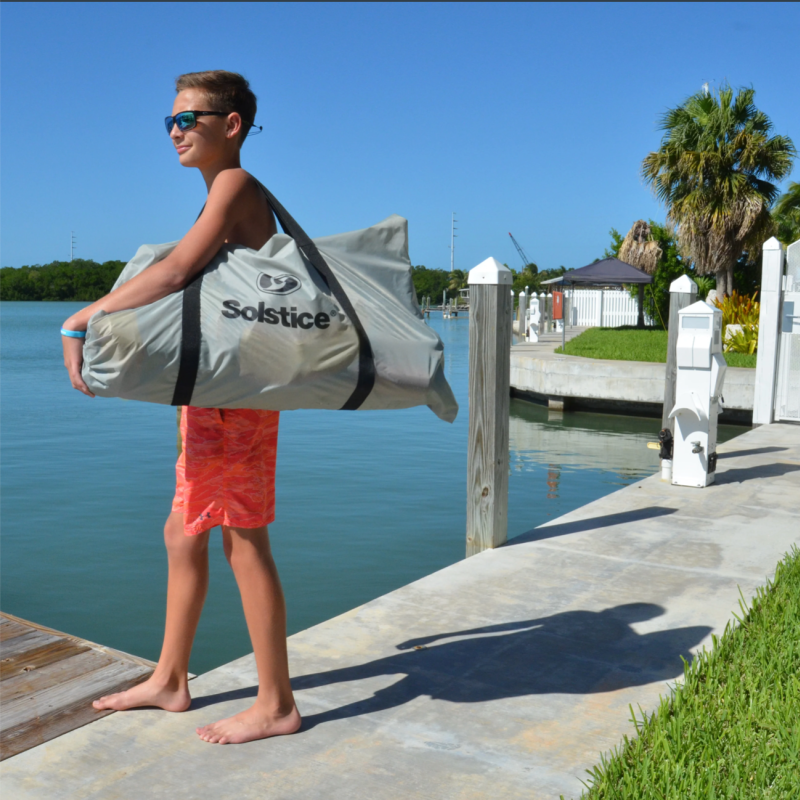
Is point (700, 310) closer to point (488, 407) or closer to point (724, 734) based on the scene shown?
point (488, 407)

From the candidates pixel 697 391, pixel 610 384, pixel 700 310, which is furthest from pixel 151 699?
pixel 610 384

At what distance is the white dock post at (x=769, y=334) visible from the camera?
33.7 ft

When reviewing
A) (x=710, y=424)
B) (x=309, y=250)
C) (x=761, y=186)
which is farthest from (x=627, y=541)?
(x=761, y=186)

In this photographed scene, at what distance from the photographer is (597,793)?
237 centimetres

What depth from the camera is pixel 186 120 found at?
101 inches

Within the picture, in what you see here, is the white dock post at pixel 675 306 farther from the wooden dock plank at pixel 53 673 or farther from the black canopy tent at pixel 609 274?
the black canopy tent at pixel 609 274

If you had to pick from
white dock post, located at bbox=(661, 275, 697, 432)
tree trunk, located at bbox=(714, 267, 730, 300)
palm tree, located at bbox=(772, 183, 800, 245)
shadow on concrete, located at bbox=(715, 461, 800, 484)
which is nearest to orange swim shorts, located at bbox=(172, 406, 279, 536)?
white dock post, located at bbox=(661, 275, 697, 432)

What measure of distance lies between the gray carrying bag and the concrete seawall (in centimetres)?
1188

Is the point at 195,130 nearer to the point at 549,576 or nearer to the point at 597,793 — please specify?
the point at 597,793

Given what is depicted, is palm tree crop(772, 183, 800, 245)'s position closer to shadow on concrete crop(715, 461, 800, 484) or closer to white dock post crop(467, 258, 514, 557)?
shadow on concrete crop(715, 461, 800, 484)

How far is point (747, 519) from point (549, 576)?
193cm

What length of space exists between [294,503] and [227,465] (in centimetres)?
587

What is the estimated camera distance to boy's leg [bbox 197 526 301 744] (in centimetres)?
269

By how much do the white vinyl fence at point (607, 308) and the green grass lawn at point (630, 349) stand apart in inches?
624
